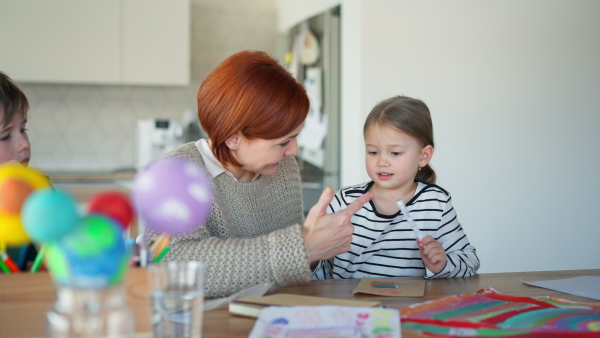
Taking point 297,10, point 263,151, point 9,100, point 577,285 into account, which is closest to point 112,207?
point 263,151

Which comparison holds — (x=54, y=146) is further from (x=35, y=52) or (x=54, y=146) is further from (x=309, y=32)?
(x=309, y=32)

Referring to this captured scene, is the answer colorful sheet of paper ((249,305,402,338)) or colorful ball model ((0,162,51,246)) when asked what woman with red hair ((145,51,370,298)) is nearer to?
colorful sheet of paper ((249,305,402,338))

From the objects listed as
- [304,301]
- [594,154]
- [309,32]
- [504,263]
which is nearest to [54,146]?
[309,32]

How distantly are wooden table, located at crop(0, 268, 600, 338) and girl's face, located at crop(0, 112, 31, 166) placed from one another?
0.72 m

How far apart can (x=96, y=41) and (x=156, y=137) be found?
652 mm

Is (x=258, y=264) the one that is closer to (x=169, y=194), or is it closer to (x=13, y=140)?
(x=169, y=194)

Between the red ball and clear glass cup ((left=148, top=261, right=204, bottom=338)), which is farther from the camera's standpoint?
clear glass cup ((left=148, top=261, right=204, bottom=338))

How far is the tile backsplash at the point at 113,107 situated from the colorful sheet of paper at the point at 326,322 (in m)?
3.43

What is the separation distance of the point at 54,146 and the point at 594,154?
319cm

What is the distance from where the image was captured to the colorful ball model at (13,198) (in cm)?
70

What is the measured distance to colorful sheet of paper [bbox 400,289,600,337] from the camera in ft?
3.22

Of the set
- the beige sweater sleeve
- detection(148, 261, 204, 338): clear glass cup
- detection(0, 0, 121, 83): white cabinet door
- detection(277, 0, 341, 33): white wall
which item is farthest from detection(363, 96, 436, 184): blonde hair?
detection(0, 0, 121, 83): white cabinet door

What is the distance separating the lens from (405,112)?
5.92 feet

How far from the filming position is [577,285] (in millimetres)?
1354
